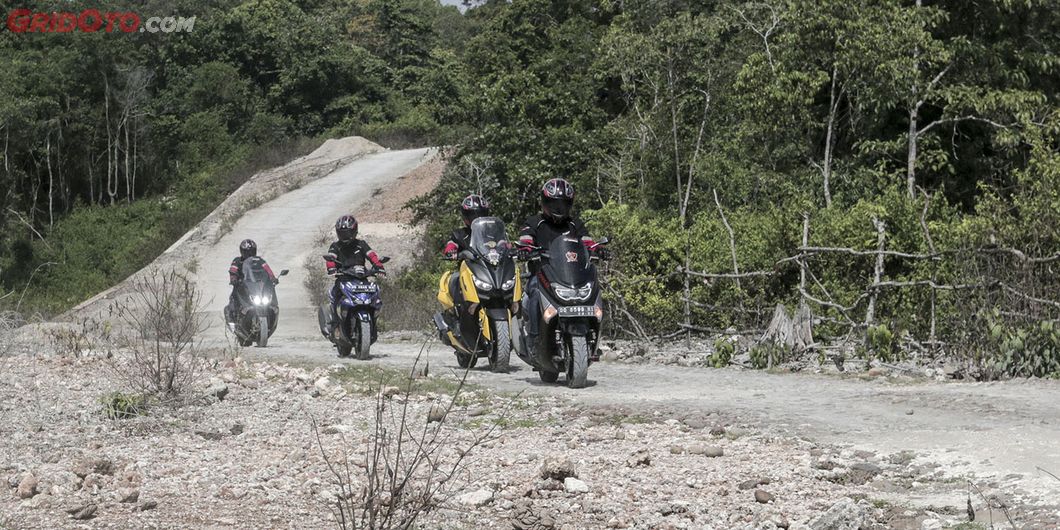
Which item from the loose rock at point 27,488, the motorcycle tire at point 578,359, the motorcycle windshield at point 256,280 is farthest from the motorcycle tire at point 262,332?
the loose rock at point 27,488

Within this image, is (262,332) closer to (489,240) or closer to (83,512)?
(489,240)

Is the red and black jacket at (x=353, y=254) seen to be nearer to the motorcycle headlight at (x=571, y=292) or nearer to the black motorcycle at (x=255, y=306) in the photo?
the black motorcycle at (x=255, y=306)

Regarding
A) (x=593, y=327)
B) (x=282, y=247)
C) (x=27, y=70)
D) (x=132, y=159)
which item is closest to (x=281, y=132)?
(x=132, y=159)

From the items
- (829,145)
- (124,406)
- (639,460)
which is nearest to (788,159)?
(829,145)

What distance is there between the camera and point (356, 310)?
14328mm

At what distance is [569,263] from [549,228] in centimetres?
47

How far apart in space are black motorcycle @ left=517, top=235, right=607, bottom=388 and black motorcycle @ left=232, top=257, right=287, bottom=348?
7359 mm

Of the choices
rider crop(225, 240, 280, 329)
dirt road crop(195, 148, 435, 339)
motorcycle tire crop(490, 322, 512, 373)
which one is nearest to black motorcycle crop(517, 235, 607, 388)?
motorcycle tire crop(490, 322, 512, 373)

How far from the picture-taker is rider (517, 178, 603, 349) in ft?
35.1

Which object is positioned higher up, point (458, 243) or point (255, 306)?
point (458, 243)

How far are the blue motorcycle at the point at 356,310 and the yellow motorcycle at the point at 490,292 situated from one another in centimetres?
222

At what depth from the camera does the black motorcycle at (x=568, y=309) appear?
33.9ft

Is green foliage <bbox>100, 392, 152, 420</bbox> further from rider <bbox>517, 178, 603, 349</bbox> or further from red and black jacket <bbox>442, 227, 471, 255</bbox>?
red and black jacket <bbox>442, 227, 471, 255</bbox>

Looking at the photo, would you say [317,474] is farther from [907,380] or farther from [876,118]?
[876,118]
